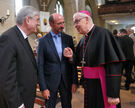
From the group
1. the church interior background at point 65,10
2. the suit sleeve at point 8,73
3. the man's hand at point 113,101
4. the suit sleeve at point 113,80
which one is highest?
the church interior background at point 65,10

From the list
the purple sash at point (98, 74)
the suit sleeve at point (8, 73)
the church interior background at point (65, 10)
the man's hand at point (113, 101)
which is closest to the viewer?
the suit sleeve at point (8, 73)

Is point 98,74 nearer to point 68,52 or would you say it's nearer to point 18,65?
point 68,52

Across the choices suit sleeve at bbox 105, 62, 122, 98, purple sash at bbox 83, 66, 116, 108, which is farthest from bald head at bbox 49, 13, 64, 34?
suit sleeve at bbox 105, 62, 122, 98

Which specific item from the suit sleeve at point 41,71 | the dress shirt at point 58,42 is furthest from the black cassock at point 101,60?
the suit sleeve at point 41,71

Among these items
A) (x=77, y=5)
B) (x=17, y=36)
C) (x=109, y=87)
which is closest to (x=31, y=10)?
(x=17, y=36)

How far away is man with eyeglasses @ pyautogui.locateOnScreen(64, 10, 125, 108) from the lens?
6.71ft

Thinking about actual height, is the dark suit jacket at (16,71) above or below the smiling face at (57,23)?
below

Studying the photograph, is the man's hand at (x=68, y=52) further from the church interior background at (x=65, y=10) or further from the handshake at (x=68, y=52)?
the church interior background at (x=65, y=10)

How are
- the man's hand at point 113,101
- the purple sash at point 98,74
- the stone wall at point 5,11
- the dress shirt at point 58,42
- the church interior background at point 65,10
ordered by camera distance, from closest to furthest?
the man's hand at point 113,101 → the purple sash at point 98,74 → the dress shirt at point 58,42 → the stone wall at point 5,11 → the church interior background at point 65,10

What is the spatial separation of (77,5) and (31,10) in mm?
11709

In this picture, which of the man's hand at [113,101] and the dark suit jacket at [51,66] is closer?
the man's hand at [113,101]

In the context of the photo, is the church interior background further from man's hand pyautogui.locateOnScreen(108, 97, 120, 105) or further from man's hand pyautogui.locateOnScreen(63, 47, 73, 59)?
man's hand pyautogui.locateOnScreen(108, 97, 120, 105)

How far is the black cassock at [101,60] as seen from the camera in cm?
204

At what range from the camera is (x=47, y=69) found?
2.41m
